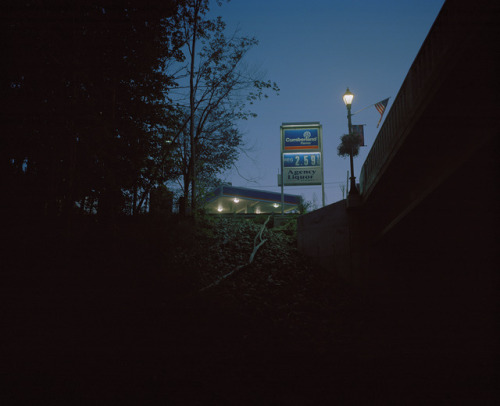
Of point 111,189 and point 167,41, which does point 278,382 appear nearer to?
point 111,189

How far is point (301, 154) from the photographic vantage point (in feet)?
69.3

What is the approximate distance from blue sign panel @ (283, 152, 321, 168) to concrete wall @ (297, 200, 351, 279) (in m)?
7.63

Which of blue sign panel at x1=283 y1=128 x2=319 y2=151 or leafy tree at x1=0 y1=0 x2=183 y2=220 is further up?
blue sign panel at x1=283 y1=128 x2=319 y2=151

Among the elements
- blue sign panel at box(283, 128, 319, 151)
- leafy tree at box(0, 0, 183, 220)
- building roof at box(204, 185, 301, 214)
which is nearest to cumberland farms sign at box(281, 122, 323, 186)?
blue sign panel at box(283, 128, 319, 151)

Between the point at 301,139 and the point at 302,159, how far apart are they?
4.76ft

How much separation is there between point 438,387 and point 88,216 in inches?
456

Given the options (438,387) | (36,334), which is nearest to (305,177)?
(438,387)

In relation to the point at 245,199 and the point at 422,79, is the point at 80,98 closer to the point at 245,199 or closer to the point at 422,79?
the point at 422,79

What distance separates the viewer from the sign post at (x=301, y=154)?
68.3ft

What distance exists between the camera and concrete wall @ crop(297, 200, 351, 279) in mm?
11047

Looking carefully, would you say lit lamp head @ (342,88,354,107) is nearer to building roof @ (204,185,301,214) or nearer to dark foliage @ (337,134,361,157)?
dark foliage @ (337,134,361,157)

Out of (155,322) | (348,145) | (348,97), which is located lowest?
(155,322)

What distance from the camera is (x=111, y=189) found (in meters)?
10.5

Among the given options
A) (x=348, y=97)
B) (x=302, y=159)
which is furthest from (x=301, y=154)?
(x=348, y=97)
